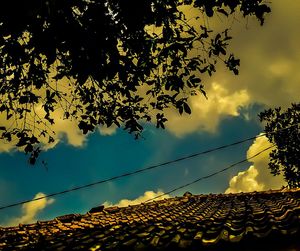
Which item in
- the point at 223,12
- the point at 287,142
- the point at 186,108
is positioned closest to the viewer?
the point at 223,12

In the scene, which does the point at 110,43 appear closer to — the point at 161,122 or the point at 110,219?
the point at 161,122

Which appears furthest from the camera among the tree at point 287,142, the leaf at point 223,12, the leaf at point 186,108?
the tree at point 287,142

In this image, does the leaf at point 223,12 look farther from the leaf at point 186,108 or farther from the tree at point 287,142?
the tree at point 287,142

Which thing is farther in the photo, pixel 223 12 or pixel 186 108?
pixel 186 108

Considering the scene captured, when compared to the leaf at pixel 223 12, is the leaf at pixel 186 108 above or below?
below

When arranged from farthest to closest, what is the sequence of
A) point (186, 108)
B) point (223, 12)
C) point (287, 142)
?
point (287, 142) → point (186, 108) → point (223, 12)

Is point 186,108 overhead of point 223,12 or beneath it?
beneath

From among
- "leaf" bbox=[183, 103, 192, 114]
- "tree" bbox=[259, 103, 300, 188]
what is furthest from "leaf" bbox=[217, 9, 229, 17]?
"tree" bbox=[259, 103, 300, 188]

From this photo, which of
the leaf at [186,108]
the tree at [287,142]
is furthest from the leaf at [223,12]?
the tree at [287,142]

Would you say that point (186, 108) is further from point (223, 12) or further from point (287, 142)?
point (287, 142)

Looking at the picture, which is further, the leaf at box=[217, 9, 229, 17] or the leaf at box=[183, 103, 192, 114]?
the leaf at box=[183, 103, 192, 114]

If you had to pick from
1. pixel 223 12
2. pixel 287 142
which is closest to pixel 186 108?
pixel 223 12

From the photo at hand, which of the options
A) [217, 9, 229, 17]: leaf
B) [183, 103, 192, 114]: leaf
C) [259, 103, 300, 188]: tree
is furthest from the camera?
[259, 103, 300, 188]: tree

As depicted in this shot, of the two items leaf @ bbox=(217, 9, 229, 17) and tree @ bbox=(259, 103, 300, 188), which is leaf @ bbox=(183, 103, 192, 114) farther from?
tree @ bbox=(259, 103, 300, 188)
